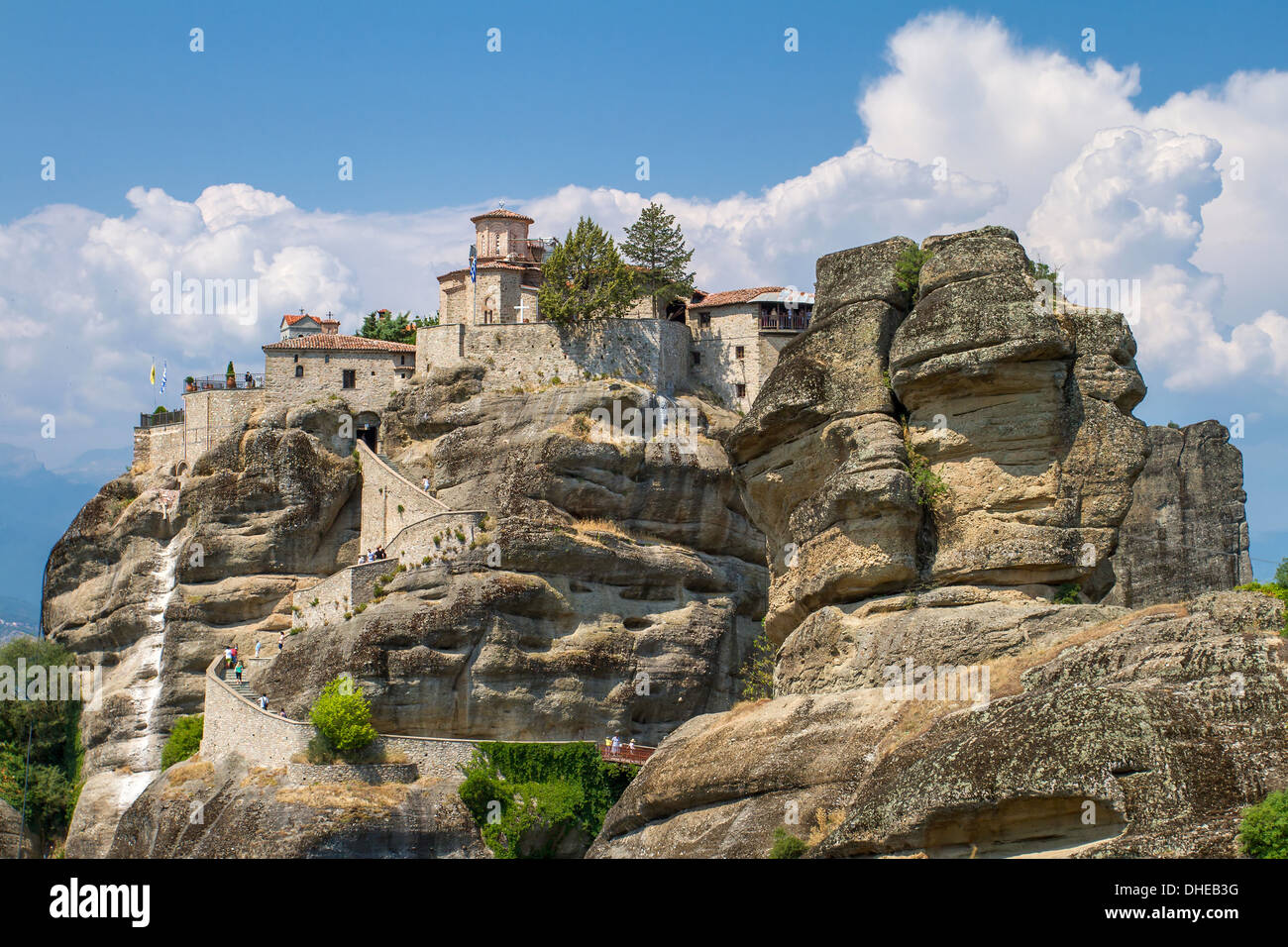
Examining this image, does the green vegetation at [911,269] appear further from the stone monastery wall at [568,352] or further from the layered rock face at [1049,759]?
the stone monastery wall at [568,352]

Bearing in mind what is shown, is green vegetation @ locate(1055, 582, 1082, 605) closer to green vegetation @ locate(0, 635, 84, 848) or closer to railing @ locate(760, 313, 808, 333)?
railing @ locate(760, 313, 808, 333)

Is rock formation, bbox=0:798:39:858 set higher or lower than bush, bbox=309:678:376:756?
lower

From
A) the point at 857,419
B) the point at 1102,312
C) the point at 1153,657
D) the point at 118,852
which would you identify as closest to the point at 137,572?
the point at 118,852

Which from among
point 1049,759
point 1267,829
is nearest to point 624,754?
point 1049,759

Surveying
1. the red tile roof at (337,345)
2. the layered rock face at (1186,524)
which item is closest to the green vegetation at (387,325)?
the red tile roof at (337,345)

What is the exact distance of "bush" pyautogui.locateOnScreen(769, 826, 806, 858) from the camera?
27344 mm

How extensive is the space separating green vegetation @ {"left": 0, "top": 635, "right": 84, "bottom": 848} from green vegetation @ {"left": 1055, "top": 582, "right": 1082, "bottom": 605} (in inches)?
1688

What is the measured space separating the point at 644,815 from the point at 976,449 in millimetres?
10995

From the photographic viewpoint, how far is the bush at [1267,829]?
19.6m

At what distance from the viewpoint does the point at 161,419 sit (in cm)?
6938

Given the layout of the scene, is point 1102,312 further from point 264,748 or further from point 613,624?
point 264,748

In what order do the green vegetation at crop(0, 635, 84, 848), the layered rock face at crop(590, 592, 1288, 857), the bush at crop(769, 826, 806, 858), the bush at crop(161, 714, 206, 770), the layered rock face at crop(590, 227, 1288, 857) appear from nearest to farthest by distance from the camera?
the layered rock face at crop(590, 592, 1288, 857) → the layered rock face at crop(590, 227, 1288, 857) → the bush at crop(769, 826, 806, 858) → the bush at crop(161, 714, 206, 770) → the green vegetation at crop(0, 635, 84, 848)

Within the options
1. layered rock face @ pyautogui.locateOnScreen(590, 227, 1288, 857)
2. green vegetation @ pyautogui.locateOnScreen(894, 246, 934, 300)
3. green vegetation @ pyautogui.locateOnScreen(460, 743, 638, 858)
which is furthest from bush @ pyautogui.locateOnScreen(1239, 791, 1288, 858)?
green vegetation @ pyautogui.locateOnScreen(460, 743, 638, 858)

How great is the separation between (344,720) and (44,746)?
20428 millimetres
